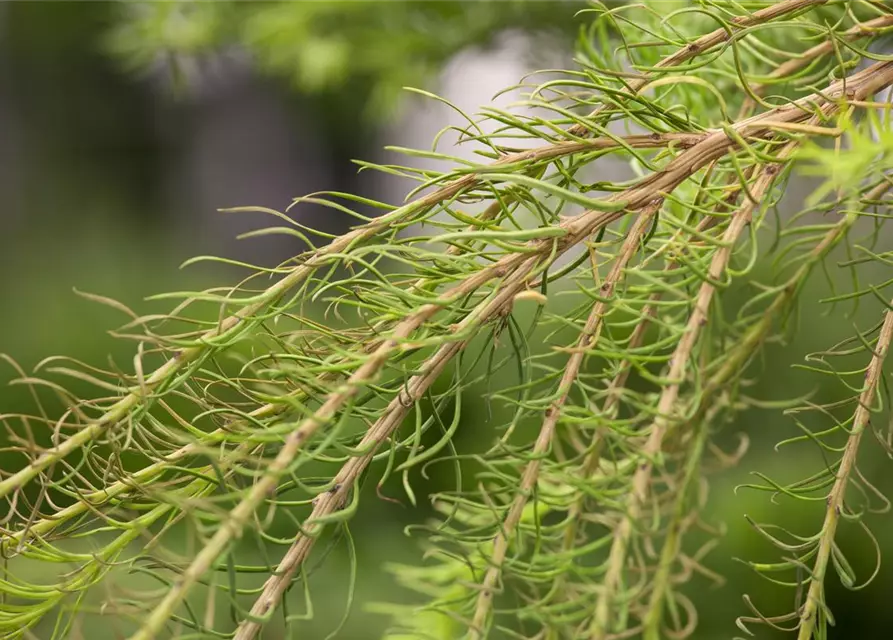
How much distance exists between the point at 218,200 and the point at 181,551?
3.73 metres

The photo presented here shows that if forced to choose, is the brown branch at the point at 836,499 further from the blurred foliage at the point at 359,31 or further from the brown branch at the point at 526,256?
the blurred foliage at the point at 359,31

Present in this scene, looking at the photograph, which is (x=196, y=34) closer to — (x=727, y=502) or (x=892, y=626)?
(x=727, y=502)

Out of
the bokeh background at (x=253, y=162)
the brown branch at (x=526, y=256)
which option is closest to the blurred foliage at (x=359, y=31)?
the bokeh background at (x=253, y=162)

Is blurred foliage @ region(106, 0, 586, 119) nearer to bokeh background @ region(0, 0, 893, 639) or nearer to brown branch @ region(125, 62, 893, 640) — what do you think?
bokeh background @ region(0, 0, 893, 639)

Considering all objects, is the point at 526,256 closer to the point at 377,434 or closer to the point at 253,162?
the point at 377,434

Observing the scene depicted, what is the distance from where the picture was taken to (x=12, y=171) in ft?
12.3

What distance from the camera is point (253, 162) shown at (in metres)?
4.43

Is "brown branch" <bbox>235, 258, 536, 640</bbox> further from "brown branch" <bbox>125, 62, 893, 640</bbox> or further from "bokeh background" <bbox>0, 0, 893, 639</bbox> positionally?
"bokeh background" <bbox>0, 0, 893, 639</bbox>

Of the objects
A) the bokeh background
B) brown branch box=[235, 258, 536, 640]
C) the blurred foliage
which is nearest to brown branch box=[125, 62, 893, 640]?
brown branch box=[235, 258, 536, 640]

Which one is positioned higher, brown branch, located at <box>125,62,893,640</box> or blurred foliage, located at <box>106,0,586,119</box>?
blurred foliage, located at <box>106,0,586,119</box>

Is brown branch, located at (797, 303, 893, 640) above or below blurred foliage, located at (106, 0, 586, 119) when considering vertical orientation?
below

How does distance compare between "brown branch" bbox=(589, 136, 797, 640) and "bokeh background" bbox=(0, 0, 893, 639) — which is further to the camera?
"bokeh background" bbox=(0, 0, 893, 639)

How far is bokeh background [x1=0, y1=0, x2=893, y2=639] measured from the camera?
724mm

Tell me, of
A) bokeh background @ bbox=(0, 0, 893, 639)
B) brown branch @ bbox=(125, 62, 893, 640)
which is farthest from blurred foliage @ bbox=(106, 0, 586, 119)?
brown branch @ bbox=(125, 62, 893, 640)
